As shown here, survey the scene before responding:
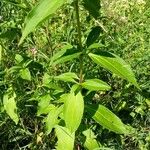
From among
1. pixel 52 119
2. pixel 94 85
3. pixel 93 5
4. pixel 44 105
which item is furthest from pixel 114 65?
pixel 44 105

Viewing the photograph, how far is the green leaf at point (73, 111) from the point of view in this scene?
192 centimetres

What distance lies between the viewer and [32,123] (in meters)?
3.02

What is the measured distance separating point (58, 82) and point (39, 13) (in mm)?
1164

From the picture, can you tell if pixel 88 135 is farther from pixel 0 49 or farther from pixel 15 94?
pixel 0 49

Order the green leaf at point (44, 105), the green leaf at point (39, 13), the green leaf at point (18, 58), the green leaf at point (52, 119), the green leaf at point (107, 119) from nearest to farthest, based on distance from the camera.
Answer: the green leaf at point (39, 13) → the green leaf at point (107, 119) → the green leaf at point (52, 119) → the green leaf at point (44, 105) → the green leaf at point (18, 58)

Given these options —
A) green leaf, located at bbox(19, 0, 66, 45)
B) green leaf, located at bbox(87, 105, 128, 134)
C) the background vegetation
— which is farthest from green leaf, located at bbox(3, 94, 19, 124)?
green leaf, located at bbox(19, 0, 66, 45)

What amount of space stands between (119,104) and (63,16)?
1.01 metres

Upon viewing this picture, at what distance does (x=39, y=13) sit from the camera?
5.02ft

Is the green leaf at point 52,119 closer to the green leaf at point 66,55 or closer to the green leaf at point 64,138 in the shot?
the green leaf at point 64,138

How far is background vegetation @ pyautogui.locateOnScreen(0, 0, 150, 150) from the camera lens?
2.65 m

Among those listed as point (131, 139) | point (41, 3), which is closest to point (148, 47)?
point (131, 139)

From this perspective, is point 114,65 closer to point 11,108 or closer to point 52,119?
point 52,119

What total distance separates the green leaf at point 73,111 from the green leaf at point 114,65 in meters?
0.20

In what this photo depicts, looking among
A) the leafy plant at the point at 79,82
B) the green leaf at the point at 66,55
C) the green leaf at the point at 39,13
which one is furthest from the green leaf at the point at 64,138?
the green leaf at the point at 39,13
